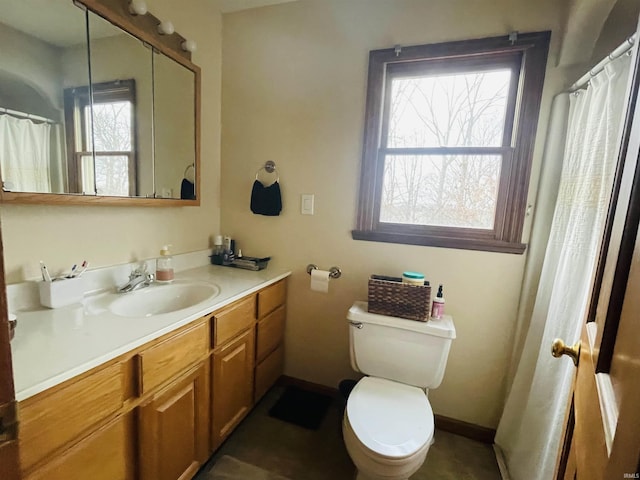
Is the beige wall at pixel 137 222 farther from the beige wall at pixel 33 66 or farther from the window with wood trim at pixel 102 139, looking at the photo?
the beige wall at pixel 33 66

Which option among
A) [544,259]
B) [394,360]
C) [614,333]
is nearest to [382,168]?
[544,259]

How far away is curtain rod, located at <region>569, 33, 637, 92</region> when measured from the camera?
958 mm

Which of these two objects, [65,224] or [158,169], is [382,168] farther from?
[65,224]

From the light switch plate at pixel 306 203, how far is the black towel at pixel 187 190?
2.09 feet

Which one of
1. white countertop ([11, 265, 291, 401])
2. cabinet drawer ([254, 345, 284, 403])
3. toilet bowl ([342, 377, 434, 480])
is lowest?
cabinet drawer ([254, 345, 284, 403])

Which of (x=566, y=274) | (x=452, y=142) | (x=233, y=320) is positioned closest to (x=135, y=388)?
(x=233, y=320)

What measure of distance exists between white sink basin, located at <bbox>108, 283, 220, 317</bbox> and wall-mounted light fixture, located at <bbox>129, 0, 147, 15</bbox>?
1227mm

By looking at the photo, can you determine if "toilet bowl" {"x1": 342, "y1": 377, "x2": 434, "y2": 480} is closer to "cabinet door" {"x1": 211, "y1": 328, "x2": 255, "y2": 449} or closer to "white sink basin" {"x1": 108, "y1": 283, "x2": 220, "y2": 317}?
"cabinet door" {"x1": 211, "y1": 328, "x2": 255, "y2": 449}

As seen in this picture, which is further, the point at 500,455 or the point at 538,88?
the point at 500,455

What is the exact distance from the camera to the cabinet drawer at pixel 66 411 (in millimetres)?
703

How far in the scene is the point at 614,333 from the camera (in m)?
0.52

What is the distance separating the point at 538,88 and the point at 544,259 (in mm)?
812

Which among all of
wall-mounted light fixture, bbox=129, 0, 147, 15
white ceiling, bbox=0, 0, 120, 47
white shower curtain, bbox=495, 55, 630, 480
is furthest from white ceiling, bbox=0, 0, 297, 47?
white shower curtain, bbox=495, 55, 630, 480

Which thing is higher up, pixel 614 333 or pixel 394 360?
pixel 614 333
